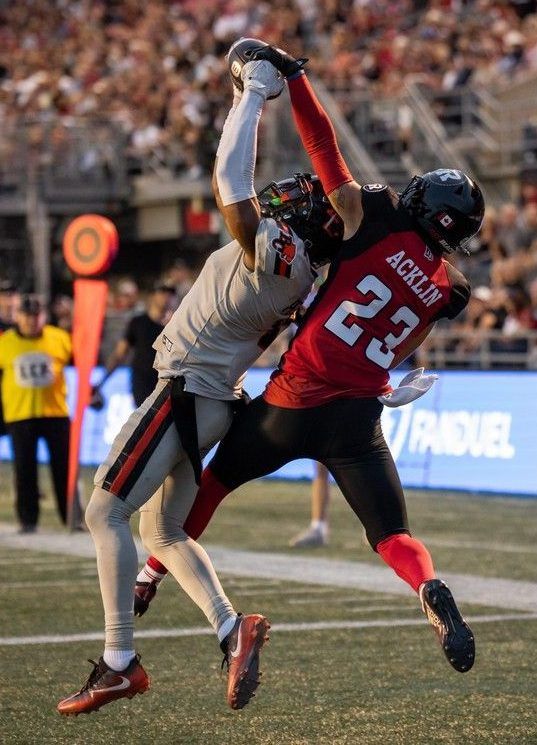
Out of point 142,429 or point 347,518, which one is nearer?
point 142,429

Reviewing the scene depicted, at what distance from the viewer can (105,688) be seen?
538 cm

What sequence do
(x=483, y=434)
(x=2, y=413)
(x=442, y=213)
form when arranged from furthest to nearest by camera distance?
(x=483, y=434), (x=2, y=413), (x=442, y=213)

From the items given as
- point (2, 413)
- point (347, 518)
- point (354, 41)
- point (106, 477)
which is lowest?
point (347, 518)

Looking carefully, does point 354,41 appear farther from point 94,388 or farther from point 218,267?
point 218,267

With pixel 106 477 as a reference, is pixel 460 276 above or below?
above

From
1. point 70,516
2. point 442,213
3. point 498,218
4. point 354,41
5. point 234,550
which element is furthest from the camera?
point 354,41

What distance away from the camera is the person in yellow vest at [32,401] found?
12.0m

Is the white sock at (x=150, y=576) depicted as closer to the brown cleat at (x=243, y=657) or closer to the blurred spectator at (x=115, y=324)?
the brown cleat at (x=243, y=657)

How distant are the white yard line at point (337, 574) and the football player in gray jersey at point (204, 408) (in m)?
3.08

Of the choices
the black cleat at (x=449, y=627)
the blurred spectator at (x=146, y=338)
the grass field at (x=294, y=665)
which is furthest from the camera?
the blurred spectator at (x=146, y=338)

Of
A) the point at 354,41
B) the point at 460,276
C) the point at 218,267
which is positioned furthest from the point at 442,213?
the point at 354,41

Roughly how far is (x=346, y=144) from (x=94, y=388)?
7770 millimetres

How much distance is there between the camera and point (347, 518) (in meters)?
12.9

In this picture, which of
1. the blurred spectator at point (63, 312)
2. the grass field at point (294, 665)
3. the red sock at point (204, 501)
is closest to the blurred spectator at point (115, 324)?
the blurred spectator at point (63, 312)
